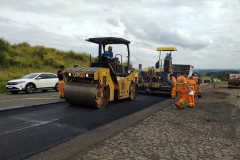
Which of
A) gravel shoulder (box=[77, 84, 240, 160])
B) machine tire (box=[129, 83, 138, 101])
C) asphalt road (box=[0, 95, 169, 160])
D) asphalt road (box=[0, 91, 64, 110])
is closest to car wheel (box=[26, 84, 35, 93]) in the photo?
asphalt road (box=[0, 91, 64, 110])

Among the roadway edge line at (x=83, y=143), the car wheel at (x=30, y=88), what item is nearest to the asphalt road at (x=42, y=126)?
the roadway edge line at (x=83, y=143)

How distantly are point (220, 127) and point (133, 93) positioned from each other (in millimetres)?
5222

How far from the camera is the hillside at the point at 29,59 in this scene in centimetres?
1947

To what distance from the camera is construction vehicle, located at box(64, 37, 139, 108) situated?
740cm

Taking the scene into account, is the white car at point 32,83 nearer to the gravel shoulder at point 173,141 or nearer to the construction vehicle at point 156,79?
the construction vehicle at point 156,79

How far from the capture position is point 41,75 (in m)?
14.1

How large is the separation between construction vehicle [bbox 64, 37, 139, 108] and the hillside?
11.4 m

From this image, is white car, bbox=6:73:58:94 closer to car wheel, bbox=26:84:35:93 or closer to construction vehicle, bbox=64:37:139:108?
car wheel, bbox=26:84:35:93

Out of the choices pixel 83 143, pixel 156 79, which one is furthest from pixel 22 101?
pixel 156 79

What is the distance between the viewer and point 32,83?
1334 centimetres

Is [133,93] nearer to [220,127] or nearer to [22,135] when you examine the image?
[220,127]

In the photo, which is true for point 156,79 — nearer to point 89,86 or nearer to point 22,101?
point 89,86

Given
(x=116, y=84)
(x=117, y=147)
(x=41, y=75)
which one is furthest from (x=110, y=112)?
(x=41, y=75)

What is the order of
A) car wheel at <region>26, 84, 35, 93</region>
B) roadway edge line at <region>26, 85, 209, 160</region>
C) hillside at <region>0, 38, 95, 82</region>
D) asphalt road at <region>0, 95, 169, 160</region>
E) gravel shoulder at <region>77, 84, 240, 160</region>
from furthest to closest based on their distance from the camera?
hillside at <region>0, 38, 95, 82</region> < car wheel at <region>26, 84, 35, 93</region> < asphalt road at <region>0, 95, 169, 160</region> < gravel shoulder at <region>77, 84, 240, 160</region> < roadway edge line at <region>26, 85, 209, 160</region>
